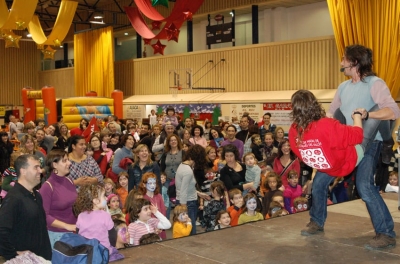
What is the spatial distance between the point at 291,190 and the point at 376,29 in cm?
818

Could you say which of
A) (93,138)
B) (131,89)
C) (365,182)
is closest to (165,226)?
(365,182)

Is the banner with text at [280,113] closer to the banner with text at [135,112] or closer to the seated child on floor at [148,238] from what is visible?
the banner with text at [135,112]

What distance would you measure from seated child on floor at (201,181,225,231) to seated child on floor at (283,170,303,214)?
835mm

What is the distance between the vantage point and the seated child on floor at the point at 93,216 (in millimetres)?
3979

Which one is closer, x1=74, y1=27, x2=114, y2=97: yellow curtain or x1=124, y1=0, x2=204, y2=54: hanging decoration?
x1=124, y1=0, x2=204, y2=54: hanging decoration

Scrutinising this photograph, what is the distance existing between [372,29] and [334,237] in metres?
11.1

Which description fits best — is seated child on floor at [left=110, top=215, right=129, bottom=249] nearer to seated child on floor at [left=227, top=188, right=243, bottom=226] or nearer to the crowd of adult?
the crowd of adult

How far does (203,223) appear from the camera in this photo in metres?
7.23

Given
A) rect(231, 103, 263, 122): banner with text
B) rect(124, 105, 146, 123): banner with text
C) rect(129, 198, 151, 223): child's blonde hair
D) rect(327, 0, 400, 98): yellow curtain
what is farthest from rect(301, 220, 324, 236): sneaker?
rect(124, 105, 146, 123): banner with text

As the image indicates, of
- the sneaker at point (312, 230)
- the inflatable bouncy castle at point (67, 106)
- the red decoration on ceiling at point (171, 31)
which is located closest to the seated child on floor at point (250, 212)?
the sneaker at point (312, 230)

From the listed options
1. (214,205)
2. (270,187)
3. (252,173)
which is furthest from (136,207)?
(252,173)

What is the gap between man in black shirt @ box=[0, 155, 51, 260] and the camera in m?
3.35

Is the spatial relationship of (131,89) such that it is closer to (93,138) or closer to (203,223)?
(93,138)

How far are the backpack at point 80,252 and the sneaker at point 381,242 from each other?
1849mm
